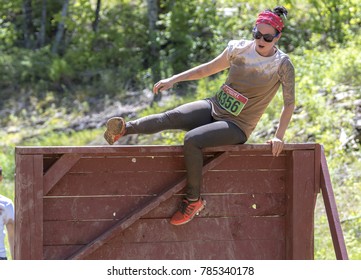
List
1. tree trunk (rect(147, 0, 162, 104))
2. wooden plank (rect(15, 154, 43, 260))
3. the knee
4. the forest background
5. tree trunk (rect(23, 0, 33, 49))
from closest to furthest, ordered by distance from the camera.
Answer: wooden plank (rect(15, 154, 43, 260))
the knee
the forest background
tree trunk (rect(147, 0, 162, 104))
tree trunk (rect(23, 0, 33, 49))

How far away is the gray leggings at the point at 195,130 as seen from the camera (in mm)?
6484

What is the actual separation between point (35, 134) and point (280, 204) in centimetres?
1197

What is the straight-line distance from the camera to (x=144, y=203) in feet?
21.8

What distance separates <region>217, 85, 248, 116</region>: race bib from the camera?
21.9 feet

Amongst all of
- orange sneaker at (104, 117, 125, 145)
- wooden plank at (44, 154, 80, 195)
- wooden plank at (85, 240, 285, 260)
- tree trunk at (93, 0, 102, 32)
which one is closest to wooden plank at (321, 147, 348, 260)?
wooden plank at (85, 240, 285, 260)

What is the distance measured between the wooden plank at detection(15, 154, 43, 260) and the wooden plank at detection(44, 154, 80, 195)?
63 mm

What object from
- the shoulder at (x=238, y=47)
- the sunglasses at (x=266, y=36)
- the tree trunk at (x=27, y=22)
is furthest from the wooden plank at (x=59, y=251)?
the tree trunk at (x=27, y=22)

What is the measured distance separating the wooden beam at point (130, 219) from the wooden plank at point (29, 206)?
0.31 m

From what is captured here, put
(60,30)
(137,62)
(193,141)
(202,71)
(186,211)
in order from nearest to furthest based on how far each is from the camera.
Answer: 1. (193,141)
2. (186,211)
3. (202,71)
4. (137,62)
5. (60,30)

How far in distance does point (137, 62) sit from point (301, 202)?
44.0 feet

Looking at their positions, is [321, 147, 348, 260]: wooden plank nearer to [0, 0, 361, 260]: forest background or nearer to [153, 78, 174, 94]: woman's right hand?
[153, 78, 174, 94]: woman's right hand

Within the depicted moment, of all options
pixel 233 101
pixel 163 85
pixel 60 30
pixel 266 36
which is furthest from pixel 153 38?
pixel 266 36

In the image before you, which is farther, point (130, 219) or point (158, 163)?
point (158, 163)

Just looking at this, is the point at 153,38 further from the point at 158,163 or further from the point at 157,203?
the point at 157,203
